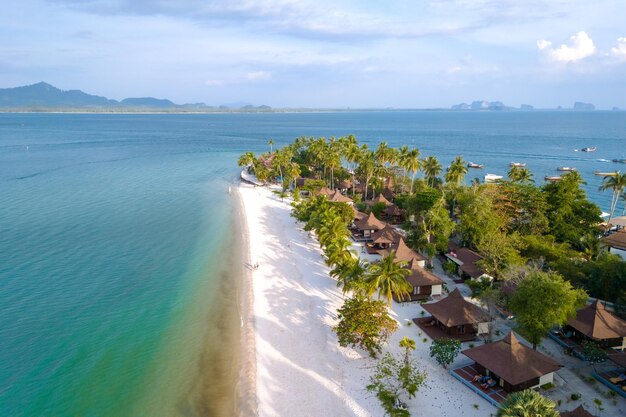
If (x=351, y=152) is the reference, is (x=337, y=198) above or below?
below

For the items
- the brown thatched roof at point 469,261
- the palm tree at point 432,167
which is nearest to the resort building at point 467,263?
the brown thatched roof at point 469,261

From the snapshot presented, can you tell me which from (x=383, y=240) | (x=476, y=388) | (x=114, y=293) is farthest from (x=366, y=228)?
(x=114, y=293)

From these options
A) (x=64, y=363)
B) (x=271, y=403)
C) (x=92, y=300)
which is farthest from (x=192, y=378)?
(x=92, y=300)

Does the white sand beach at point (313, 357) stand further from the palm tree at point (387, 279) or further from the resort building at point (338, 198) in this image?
the resort building at point (338, 198)

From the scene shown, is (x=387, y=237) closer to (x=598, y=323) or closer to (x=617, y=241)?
(x=598, y=323)

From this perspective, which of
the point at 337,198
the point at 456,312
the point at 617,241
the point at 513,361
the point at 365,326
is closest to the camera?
the point at 513,361

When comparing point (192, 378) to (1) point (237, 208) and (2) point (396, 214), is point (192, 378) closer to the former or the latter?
(2) point (396, 214)
